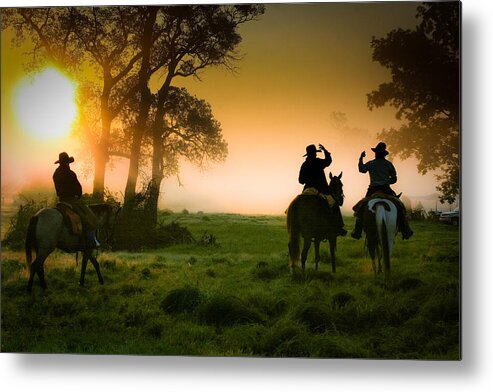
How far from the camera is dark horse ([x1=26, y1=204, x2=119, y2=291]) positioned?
5938 millimetres

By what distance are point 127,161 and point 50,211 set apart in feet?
2.49

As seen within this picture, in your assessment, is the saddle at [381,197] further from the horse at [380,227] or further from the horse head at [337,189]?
the horse head at [337,189]

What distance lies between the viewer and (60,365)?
5.89 m

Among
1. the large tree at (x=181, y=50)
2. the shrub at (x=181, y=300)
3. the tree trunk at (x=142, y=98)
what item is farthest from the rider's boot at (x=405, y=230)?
the tree trunk at (x=142, y=98)


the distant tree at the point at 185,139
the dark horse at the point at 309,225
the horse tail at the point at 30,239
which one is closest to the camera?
the dark horse at the point at 309,225

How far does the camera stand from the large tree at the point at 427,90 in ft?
18.1

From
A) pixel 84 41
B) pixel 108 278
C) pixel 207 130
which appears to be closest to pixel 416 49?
pixel 207 130

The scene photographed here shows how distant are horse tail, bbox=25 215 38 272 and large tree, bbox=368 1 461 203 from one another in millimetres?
2888

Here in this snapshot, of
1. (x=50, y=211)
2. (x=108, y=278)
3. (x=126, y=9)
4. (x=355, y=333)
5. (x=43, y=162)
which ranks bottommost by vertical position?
(x=355, y=333)

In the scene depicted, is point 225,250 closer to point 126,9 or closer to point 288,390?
point 288,390

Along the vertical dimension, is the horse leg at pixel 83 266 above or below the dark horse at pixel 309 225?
below

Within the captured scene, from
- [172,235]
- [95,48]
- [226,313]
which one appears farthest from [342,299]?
[95,48]

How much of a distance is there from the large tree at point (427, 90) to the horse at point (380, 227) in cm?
40

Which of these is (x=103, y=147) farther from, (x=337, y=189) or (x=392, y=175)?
(x=392, y=175)
